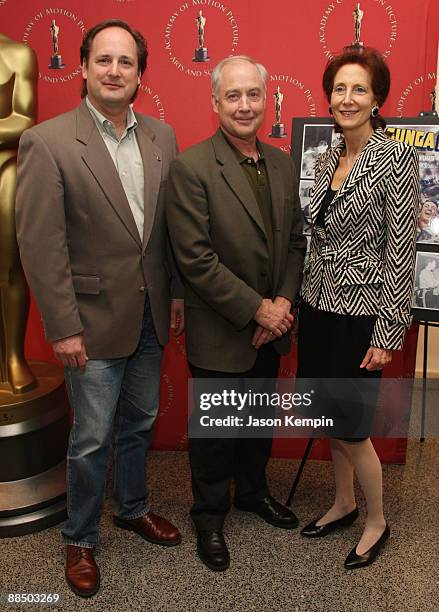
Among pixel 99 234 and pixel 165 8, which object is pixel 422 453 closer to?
pixel 99 234

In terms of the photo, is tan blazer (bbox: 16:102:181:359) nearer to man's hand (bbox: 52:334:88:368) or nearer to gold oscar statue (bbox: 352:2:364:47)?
man's hand (bbox: 52:334:88:368)

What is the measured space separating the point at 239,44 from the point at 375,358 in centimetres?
148

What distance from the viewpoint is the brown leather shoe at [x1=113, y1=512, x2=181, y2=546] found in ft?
7.11

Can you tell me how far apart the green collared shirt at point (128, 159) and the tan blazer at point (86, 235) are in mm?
26

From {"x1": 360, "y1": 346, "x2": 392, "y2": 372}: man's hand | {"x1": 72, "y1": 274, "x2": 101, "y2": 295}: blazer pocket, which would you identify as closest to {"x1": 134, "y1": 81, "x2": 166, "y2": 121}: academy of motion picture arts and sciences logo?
{"x1": 72, "y1": 274, "x2": 101, "y2": 295}: blazer pocket

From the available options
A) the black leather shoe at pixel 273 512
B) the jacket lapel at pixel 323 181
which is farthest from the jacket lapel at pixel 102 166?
A: the black leather shoe at pixel 273 512

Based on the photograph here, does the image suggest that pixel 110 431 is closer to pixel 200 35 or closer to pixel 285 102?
pixel 285 102

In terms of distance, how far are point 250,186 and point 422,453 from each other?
174 centimetres

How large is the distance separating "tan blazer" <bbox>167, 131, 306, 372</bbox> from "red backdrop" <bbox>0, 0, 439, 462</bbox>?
0.66m

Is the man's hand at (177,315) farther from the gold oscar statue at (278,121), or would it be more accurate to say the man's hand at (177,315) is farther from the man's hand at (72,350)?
the gold oscar statue at (278,121)

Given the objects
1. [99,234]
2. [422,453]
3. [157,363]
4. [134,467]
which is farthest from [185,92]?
[422,453]

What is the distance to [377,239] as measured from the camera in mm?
1797

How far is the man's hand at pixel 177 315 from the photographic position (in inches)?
85.5

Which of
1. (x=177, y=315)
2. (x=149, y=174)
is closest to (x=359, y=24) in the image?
(x=149, y=174)
